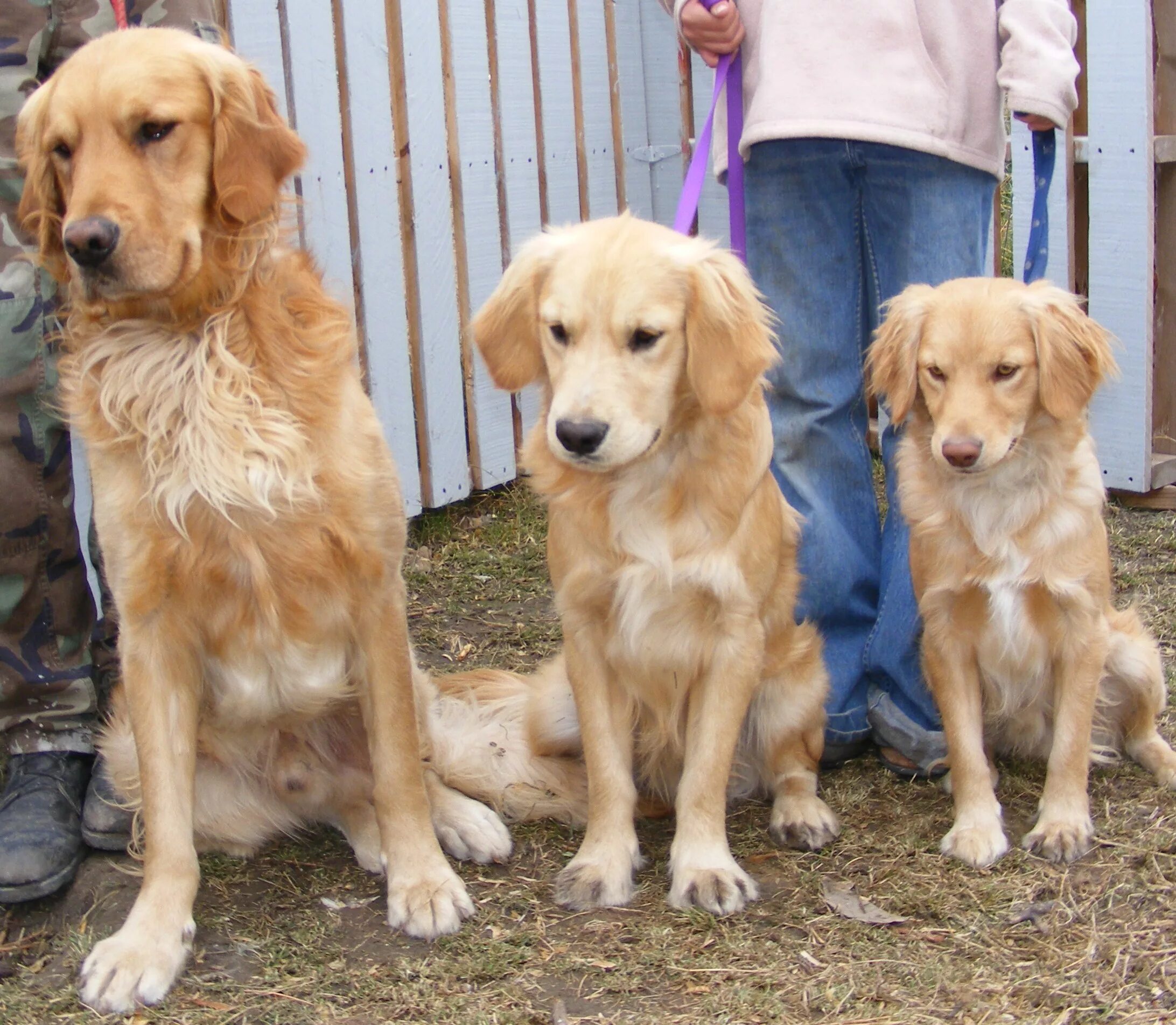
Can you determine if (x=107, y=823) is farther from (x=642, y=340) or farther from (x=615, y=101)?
(x=615, y=101)

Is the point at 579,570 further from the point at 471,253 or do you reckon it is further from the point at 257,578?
the point at 471,253

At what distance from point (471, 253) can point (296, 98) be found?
962mm

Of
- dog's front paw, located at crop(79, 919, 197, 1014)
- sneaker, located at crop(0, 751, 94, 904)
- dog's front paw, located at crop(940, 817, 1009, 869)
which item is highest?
sneaker, located at crop(0, 751, 94, 904)

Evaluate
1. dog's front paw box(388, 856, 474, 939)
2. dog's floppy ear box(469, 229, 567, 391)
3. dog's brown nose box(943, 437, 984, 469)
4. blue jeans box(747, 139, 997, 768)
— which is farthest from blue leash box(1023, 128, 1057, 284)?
dog's front paw box(388, 856, 474, 939)

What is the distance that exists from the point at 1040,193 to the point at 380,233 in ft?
8.96

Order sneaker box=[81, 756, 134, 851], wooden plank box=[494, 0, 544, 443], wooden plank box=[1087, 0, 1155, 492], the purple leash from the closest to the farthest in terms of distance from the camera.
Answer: sneaker box=[81, 756, 134, 851], the purple leash, wooden plank box=[1087, 0, 1155, 492], wooden plank box=[494, 0, 544, 443]

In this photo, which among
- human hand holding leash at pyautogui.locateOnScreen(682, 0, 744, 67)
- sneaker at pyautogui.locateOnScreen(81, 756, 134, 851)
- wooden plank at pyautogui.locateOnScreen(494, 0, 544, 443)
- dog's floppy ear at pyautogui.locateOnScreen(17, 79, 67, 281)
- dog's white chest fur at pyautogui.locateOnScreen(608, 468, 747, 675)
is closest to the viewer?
dog's floppy ear at pyautogui.locateOnScreen(17, 79, 67, 281)

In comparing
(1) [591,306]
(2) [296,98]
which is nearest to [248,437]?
(1) [591,306]

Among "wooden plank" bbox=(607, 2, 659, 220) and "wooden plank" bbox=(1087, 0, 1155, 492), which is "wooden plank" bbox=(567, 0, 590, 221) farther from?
"wooden plank" bbox=(1087, 0, 1155, 492)

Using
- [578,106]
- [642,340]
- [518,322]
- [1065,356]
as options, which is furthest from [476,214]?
[1065,356]

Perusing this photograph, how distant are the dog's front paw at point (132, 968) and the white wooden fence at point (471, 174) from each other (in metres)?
2.68

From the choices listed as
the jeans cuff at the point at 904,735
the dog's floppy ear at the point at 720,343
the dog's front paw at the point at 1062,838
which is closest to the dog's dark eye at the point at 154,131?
the dog's floppy ear at the point at 720,343

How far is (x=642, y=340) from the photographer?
8.36 feet

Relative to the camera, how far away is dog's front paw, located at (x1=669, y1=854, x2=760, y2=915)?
2609 millimetres
